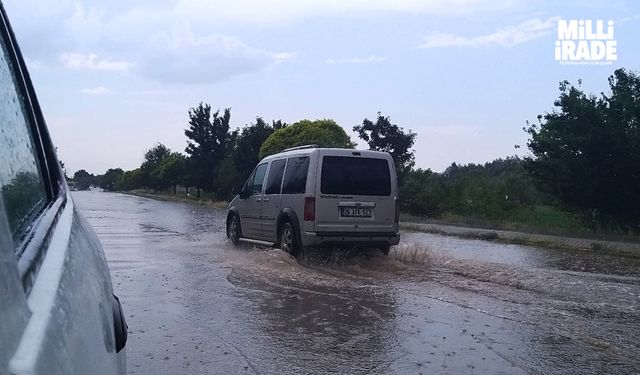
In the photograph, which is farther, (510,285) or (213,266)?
(213,266)

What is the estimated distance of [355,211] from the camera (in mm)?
11258

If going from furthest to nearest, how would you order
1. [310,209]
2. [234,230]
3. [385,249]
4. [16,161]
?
[234,230]
[385,249]
[310,209]
[16,161]

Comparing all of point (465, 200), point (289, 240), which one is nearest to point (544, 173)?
point (465, 200)

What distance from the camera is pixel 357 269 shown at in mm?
10820

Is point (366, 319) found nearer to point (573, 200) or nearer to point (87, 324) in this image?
point (87, 324)

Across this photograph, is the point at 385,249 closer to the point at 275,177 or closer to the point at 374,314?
the point at 275,177

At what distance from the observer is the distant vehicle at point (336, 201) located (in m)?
11.1

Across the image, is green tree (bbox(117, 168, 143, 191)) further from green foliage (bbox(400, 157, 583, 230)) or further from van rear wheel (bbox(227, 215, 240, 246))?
van rear wheel (bbox(227, 215, 240, 246))

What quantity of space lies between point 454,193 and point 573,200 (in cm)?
1076

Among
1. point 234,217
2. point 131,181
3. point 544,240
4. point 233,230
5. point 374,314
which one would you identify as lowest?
point 374,314

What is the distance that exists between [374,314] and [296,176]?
16.1ft

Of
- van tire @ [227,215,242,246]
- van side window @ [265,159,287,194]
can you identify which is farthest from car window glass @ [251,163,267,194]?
van tire @ [227,215,242,246]

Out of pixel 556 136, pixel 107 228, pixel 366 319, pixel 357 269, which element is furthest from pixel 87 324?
pixel 556 136

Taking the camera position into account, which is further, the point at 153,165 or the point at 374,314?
the point at 153,165
